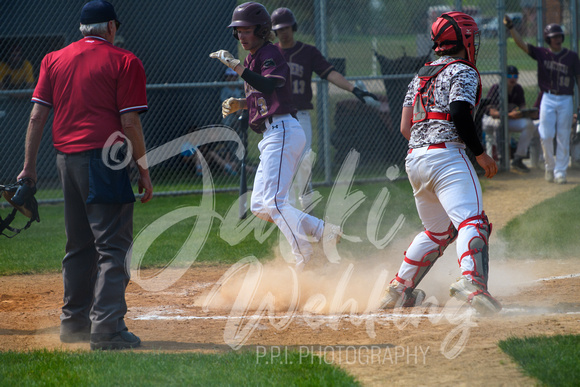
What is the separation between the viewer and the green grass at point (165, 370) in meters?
3.35

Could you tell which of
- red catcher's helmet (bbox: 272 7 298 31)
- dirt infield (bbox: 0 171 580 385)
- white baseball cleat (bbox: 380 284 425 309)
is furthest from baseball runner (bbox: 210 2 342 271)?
red catcher's helmet (bbox: 272 7 298 31)

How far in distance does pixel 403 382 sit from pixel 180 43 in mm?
9994

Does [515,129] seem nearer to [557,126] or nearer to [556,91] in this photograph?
[557,126]

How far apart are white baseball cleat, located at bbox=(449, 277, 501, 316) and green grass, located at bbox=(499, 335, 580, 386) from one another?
14.1 inches

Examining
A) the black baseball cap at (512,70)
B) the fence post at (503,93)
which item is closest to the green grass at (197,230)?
the fence post at (503,93)

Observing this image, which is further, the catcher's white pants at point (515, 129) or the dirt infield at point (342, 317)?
the catcher's white pants at point (515, 129)

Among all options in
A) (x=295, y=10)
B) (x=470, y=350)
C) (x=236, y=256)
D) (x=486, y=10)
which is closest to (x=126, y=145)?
(x=470, y=350)

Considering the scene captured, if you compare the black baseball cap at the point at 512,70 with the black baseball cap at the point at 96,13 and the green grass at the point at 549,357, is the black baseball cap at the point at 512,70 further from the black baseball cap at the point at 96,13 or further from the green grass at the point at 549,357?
the black baseball cap at the point at 96,13

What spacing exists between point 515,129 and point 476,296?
8609 millimetres

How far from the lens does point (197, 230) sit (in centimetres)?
841

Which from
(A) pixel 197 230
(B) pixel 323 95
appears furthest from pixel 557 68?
(A) pixel 197 230

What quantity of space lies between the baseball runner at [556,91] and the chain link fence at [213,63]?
39.3 inches

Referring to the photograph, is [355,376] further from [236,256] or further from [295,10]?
[295,10]

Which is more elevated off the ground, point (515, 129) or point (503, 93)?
point (503, 93)
